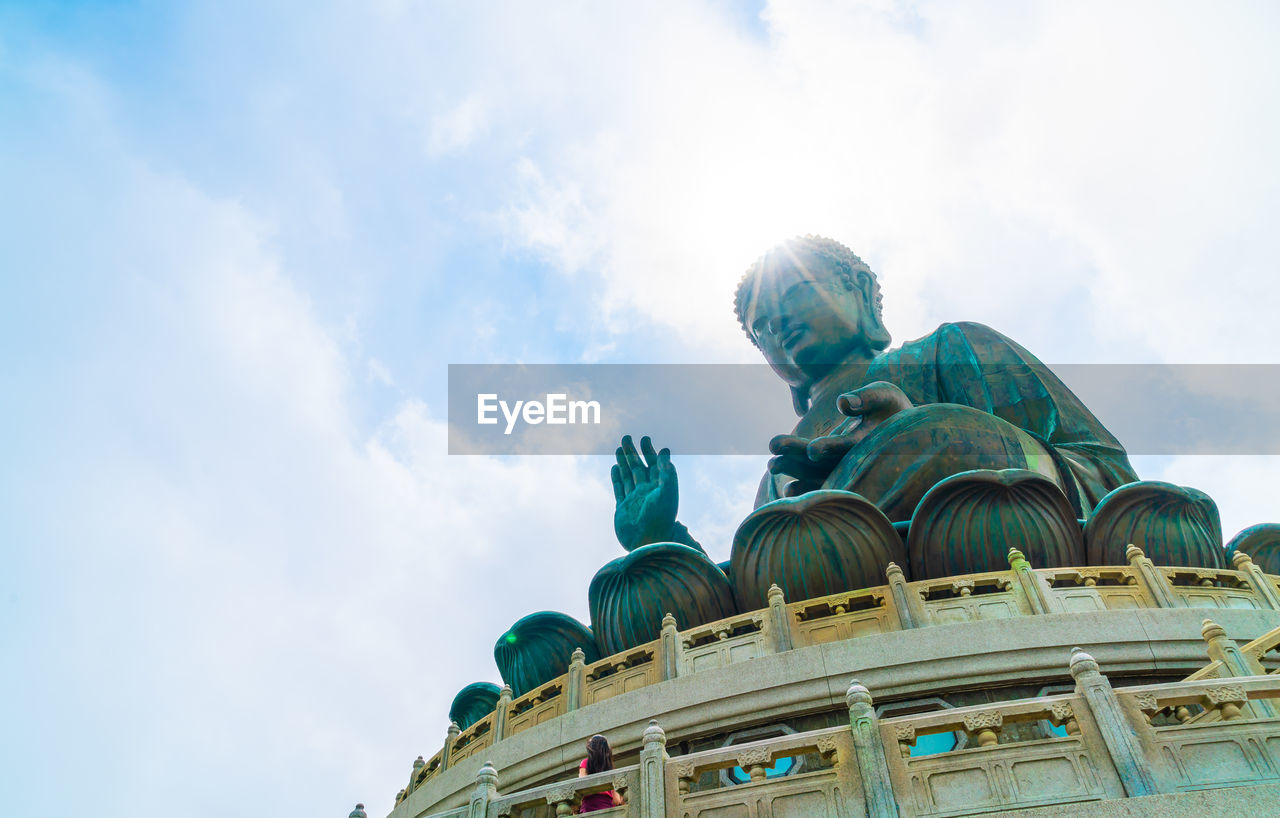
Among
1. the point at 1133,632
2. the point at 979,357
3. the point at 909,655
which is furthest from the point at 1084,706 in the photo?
the point at 979,357

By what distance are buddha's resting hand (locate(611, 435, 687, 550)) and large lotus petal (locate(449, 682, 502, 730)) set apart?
241 cm

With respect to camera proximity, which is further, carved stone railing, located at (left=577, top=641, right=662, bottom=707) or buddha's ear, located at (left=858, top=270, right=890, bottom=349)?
buddha's ear, located at (left=858, top=270, right=890, bottom=349)

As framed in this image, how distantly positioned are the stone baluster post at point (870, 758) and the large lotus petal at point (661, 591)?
459 cm

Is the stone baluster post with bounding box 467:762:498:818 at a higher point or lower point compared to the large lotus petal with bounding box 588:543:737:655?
lower

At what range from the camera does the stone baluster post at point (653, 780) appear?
4.64m

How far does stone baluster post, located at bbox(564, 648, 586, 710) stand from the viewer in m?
8.15

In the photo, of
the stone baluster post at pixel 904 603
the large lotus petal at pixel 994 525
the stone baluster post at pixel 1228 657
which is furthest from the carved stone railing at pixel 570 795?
the large lotus petal at pixel 994 525

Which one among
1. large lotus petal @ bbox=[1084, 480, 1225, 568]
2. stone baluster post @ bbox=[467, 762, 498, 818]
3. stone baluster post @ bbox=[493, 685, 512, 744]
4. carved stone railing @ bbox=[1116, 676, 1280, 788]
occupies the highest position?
large lotus petal @ bbox=[1084, 480, 1225, 568]

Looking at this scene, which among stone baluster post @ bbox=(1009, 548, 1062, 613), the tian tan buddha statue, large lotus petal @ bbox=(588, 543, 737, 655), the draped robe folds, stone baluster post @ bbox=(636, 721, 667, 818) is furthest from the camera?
the draped robe folds

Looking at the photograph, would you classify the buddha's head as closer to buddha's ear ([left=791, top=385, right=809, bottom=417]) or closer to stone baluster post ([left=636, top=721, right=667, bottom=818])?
buddha's ear ([left=791, top=385, right=809, bottom=417])

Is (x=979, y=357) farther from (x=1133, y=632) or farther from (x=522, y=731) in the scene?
(x=522, y=731)

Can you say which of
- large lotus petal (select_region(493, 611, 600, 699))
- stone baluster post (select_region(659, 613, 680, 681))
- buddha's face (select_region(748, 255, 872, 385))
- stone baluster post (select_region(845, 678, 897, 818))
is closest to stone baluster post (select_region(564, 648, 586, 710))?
stone baluster post (select_region(659, 613, 680, 681))

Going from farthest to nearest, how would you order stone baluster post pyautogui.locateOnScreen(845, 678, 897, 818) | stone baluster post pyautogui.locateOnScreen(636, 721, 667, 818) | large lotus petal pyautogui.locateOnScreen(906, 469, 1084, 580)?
large lotus petal pyautogui.locateOnScreen(906, 469, 1084, 580) < stone baluster post pyautogui.locateOnScreen(636, 721, 667, 818) < stone baluster post pyautogui.locateOnScreen(845, 678, 897, 818)

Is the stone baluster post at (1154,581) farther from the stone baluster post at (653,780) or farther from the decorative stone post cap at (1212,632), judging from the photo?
the stone baluster post at (653,780)
